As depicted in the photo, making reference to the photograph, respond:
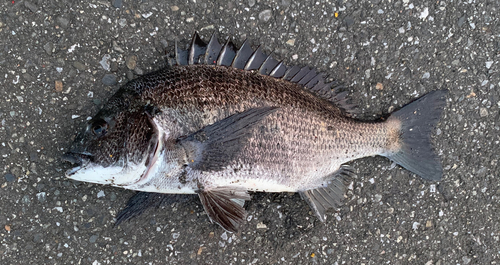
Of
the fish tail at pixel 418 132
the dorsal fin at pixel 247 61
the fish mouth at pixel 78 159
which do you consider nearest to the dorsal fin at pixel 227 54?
the dorsal fin at pixel 247 61

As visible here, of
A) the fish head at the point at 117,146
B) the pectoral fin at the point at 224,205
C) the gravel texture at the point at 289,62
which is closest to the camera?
the fish head at the point at 117,146

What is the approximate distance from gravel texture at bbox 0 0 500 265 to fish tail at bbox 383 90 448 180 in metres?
0.15

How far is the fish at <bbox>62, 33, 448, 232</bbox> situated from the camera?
6.03ft

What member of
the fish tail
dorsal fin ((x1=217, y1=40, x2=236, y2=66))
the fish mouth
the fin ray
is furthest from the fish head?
the fish tail

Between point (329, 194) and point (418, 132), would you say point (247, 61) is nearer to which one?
point (329, 194)

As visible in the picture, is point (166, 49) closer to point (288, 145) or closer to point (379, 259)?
point (288, 145)

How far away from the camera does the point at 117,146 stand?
5.97ft

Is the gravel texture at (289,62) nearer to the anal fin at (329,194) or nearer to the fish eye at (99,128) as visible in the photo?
the anal fin at (329,194)

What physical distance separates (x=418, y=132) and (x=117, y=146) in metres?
2.23

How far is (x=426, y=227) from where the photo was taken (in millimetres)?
2506

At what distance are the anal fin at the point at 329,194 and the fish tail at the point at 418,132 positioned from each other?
395 mm

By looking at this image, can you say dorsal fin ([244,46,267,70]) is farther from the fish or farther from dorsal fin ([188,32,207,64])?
dorsal fin ([188,32,207,64])

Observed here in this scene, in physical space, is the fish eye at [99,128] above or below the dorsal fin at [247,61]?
below

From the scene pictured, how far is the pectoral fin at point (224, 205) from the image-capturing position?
6.56ft
